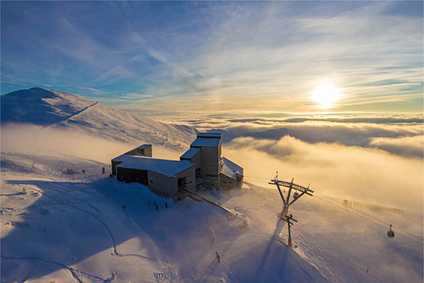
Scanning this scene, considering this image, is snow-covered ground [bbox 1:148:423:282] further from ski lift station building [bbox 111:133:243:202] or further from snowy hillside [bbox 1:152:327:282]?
ski lift station building [bbox 111:133:243:202]

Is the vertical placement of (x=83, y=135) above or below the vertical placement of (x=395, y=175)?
above

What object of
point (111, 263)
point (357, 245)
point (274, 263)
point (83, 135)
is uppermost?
point (83, 135)

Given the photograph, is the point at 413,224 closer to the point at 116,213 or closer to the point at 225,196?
the point at 225,196

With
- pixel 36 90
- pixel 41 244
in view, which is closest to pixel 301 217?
pixel 41 244

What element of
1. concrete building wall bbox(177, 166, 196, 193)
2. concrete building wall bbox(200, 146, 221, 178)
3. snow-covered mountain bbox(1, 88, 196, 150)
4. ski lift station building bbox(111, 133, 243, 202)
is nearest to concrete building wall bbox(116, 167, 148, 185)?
ski lift station building bbox(111, 133, 243, 202)

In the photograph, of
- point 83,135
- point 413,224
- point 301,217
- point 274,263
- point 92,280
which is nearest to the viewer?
point 92,280

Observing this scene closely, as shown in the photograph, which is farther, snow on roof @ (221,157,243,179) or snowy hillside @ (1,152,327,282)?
snow on roof @ (221,157,243,179)
